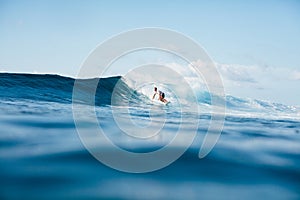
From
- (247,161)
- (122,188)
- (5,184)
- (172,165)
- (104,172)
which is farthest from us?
(247,161)

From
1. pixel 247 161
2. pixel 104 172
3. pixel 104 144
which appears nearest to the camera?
pixel 104 172

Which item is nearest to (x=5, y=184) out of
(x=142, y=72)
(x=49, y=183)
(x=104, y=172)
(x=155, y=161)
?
(x=49, y=183)

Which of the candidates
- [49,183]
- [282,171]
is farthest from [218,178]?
[49,183]

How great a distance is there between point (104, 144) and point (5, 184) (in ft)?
5.60

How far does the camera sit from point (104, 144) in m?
3.90

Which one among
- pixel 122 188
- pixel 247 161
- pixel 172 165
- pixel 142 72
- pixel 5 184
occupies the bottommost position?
pixel 5 184

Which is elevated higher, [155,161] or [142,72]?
[142,72]

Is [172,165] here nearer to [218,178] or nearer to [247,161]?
[218,178]

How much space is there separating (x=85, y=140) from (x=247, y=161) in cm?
220

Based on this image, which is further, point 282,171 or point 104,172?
point 282,171

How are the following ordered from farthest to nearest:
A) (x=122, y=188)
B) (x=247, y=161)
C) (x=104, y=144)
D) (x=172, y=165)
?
(x=104, y=144)
(x=247, y=161)
(x=172, y=165)
(x=122, y=188)

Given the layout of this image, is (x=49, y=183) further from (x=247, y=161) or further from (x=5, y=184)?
(x=247, y=161)

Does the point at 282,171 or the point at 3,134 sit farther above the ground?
the point at 282,171

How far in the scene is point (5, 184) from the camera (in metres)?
2.28
